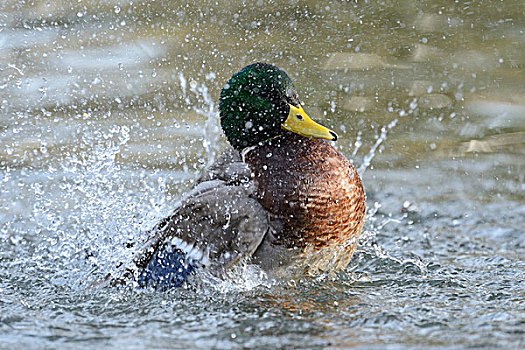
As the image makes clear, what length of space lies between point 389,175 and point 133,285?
233 cm

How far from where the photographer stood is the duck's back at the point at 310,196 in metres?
2.80

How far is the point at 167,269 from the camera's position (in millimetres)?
3027

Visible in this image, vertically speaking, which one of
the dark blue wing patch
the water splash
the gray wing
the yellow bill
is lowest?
the water splash

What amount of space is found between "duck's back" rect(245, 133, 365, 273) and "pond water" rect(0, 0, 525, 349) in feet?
0.69

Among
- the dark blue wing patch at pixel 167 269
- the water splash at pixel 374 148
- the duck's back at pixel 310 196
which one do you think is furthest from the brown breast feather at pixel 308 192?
the water splash at pixel 374 148

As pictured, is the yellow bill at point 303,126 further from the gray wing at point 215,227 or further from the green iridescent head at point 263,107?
the gray wing at point 215,227

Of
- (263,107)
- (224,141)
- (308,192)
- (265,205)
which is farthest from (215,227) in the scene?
(224,141)

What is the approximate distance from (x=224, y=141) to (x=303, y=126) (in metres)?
2.19

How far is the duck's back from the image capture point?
2.80m

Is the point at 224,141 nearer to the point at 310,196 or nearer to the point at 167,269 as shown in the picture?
the point at 167,269

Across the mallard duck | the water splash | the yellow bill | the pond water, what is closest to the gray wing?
the mallard duck

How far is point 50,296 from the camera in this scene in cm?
290

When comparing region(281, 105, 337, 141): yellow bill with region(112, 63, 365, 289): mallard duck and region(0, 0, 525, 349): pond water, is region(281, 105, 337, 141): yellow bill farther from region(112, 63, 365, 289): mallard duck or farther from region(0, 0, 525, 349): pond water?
region(0, 0, 525, 349): pond water

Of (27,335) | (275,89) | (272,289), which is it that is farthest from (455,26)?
(27,335)
